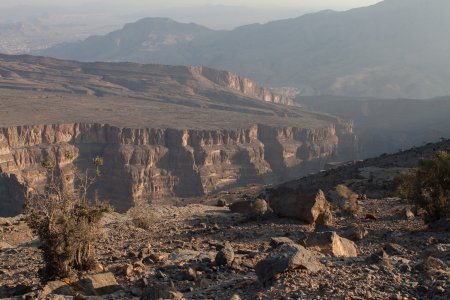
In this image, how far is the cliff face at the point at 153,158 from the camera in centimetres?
6044

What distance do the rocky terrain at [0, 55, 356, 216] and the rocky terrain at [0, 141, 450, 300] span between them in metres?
29.7

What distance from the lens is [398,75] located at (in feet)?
596

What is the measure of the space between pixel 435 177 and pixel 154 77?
10527cm

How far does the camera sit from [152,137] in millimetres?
71188

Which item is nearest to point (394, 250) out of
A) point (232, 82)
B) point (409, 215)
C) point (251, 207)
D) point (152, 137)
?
point (409, 215)

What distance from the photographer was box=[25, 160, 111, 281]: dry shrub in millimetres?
11305

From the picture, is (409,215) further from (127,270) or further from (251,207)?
(127,270)

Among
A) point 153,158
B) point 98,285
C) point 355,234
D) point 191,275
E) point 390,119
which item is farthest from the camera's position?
point 390,119

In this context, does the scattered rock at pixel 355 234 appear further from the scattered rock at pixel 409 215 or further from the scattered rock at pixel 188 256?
the scattered rock at pixel 188 256

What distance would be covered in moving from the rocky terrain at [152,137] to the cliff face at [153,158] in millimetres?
125

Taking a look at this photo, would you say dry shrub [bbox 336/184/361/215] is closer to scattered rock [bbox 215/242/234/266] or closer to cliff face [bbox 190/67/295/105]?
scattered rock [bbox 215/242/234/266]

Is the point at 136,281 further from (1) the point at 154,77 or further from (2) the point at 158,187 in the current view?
(1) the point at 154,77

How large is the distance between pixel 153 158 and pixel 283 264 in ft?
196

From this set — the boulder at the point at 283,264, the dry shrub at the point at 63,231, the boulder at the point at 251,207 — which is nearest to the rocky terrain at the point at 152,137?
the boulder at the point at 251,207
